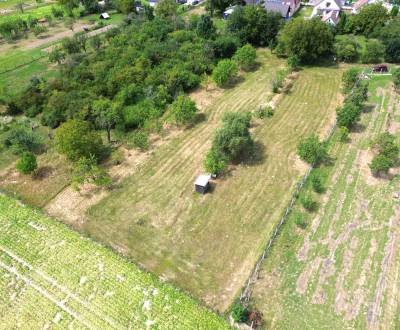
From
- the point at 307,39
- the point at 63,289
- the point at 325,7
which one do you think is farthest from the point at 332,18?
the point at 63,289

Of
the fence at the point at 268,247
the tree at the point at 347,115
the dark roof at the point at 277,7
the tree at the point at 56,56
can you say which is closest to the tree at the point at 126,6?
the tree at the point at 56,56

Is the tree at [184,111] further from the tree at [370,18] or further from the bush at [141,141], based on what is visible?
the tree at [370,18]

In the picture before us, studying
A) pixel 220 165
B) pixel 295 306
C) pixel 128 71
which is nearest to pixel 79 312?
pixel 295 306

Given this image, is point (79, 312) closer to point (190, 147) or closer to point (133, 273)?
point (133, 273)

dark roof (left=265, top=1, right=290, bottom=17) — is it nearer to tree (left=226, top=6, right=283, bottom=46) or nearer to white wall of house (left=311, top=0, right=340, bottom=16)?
white wall of house (left=311, top=0, right=340, bottom=16)

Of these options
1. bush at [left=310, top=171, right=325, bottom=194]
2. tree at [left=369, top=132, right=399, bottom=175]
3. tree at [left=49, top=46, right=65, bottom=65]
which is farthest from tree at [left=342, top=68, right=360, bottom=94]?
tree at [left=49, top=46, right=65, bottom=65]
